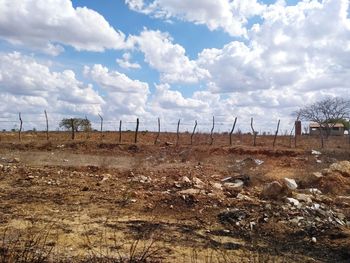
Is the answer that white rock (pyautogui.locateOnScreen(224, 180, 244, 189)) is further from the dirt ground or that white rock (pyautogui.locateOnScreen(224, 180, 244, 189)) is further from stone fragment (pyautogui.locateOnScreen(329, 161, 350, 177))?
stone fragment (pyautogui.locateOnScreen(329, 161, 350, 177))

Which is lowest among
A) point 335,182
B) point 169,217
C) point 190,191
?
point 169,217

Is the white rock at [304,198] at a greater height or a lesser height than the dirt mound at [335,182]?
lesser

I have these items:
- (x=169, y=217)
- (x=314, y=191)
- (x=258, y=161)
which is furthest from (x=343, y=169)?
(x=169, y=217)

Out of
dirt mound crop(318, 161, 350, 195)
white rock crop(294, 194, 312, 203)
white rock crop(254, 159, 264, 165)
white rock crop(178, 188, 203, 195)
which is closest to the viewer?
white rock crop(294, 194, 312, 203)

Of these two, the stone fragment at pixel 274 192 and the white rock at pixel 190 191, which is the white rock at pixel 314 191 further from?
the white rock at pixel 190 191

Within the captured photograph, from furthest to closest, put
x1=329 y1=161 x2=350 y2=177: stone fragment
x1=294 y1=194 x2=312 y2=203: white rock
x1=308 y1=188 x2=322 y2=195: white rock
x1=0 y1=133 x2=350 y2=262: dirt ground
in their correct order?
x1=329 y1=161 x2=350 y2=177: stone fragment < x1=308 y1=188 x2=322 y2=195: white rock < x1=294 y1=194 x2=312 y2=203: white rock < x1=0 y1=133 x2=350 y2=262: dirt ground

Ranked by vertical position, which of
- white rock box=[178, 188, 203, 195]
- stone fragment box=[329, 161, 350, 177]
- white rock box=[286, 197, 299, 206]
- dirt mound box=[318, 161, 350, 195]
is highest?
stone fragment box=[329, 161, 350, 177]

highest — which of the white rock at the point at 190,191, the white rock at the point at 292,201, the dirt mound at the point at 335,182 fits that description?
the dirt mound at the point at 335,182

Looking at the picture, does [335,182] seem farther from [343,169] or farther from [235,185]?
[235,185]

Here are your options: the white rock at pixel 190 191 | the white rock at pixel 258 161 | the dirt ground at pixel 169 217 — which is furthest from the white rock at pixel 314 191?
the white rock at pixel 258 161

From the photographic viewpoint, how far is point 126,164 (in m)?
20.7

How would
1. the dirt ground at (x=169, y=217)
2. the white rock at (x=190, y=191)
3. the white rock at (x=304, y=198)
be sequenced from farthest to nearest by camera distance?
the white rock at (x=190, y=191) < the white rock at (x=304, y=198) < the dirt ground at (x=169, y=217)

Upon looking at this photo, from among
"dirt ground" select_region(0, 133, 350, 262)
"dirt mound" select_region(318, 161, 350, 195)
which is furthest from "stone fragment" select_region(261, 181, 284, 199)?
"dirt mound" select_region(318, 161, 350, 195)

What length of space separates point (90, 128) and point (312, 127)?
1134 inches
